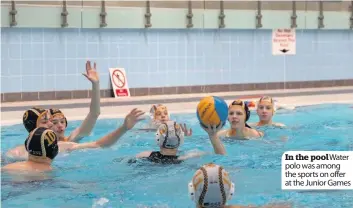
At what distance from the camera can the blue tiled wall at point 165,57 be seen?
13.7m

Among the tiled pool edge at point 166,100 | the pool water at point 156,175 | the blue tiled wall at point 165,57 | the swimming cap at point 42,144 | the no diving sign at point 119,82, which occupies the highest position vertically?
the blue tiled wall at point 165,57

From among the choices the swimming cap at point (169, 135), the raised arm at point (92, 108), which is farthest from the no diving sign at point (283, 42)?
the swimming cap at point (169, 135)

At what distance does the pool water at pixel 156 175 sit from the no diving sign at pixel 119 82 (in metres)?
4.29

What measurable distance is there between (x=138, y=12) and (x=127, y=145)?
21.1 ft

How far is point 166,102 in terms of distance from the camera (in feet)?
44.3

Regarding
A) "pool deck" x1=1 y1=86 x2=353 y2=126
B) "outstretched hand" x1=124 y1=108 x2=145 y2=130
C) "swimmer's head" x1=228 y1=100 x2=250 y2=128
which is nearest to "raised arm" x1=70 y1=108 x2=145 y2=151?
"outstretched hand" x1=124 y1=108 x2=145 y2=130

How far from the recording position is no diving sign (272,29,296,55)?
16.5 m

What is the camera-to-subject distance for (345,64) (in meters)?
17.5

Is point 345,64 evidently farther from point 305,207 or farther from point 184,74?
point 305,207

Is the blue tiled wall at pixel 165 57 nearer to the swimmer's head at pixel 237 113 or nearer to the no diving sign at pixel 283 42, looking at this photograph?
the no diving sign at pixel 283 42

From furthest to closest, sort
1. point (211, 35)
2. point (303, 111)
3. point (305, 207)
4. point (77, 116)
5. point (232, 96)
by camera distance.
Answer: point (211, 35) < point (232, 96) < point (303, 111) < point (77, 116) < point (305, 207)

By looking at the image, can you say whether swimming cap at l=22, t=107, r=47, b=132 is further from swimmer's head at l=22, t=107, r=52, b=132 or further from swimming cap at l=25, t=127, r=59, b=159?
swimming cap at l=25, t=127, r=59, b=159

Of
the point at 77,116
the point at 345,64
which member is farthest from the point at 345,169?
the point at 345,64

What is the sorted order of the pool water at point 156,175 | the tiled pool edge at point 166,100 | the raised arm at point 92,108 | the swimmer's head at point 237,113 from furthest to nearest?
the tiled pool edge at point 166,100
the swimmer's head at point 237,113
the raised arm at point 92,108
the pool water at point 156,175
